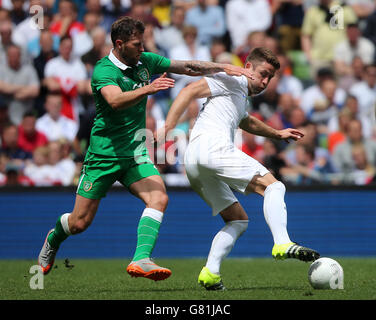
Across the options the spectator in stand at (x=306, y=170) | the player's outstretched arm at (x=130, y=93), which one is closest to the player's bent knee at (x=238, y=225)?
the player's outstretched arm at (x=130, y=93)

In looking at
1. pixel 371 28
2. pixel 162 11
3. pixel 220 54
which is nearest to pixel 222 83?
pixel 220 54

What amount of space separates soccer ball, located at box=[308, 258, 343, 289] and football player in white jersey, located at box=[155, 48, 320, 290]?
0.47 m

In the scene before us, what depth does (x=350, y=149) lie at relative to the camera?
13.6 meters

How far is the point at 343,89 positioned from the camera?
15.2 metres

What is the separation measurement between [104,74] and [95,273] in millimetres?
3237

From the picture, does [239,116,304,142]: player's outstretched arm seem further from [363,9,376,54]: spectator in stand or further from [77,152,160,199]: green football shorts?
[363,9,376,54]: spectator in stand

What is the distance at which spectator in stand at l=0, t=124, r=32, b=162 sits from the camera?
13.4 meters

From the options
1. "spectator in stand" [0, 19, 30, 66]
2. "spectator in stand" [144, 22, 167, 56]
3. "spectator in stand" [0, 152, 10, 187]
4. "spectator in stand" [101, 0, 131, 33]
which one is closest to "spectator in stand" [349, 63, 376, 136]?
"spectator in stand" [144, 22, 167, 56]

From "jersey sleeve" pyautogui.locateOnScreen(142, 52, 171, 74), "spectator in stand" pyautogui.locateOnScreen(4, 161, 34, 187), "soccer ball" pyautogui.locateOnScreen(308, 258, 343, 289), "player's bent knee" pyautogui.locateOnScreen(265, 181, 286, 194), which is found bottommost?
"soccer ball" pyautogui.locateOnScreen(308, 258, 343, 289)

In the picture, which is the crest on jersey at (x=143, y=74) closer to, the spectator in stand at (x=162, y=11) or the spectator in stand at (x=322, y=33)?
the spectator in stand at (x=162, y=11)

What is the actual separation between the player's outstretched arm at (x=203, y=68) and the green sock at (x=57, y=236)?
1922 mm

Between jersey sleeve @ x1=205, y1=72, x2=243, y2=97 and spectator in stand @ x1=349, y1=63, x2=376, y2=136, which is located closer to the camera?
jersey sleeve @ x1=205, y1=72, x2=243, y2=97
